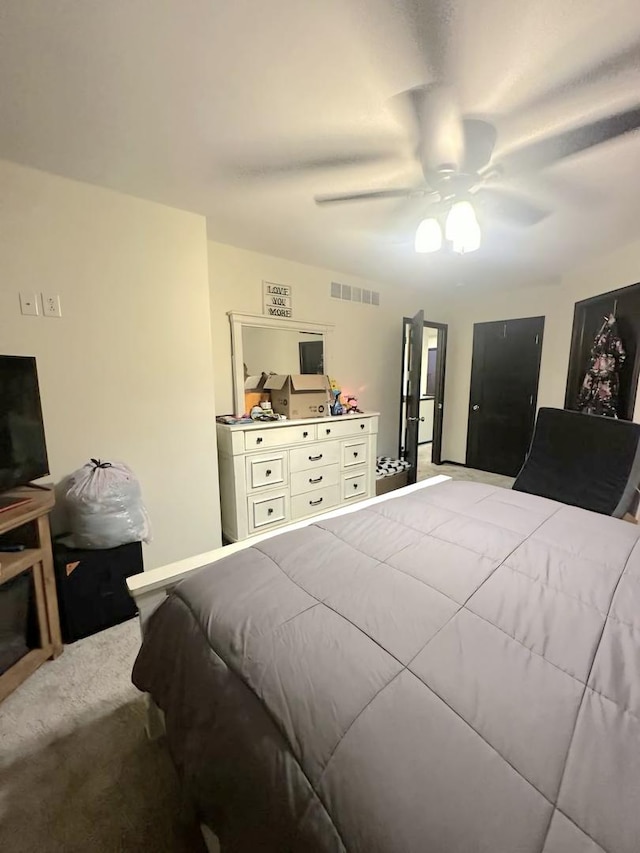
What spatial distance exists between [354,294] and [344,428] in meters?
1.46

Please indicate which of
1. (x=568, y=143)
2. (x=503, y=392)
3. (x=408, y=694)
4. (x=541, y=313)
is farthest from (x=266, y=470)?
(x=541, y=313)

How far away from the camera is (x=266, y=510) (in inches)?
107

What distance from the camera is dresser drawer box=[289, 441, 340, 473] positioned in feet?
9.33

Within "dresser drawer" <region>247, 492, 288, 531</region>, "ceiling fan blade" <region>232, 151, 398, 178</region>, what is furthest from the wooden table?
"ceiling fan blade" <region>232, 151, 398, 178</region>

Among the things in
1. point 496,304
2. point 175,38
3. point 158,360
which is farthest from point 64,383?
point 496,304

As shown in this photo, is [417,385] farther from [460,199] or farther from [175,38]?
[175,38]

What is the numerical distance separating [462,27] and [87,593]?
2.67m

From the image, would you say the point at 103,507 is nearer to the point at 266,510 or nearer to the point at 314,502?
the point at 266,510

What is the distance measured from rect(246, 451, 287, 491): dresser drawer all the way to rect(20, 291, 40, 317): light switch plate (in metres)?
1.46

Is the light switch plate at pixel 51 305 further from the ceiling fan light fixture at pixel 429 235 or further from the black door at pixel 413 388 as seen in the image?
the black door at pixel 413 388

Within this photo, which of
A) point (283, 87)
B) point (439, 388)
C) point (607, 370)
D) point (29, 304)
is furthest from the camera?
point (439, 388)

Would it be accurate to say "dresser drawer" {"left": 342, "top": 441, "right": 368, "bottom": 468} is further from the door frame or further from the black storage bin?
the door frame

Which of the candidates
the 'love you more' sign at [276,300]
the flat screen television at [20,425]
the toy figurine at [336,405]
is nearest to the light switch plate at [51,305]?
the flat screen television at [20,425]

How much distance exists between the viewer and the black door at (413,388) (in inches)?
138
